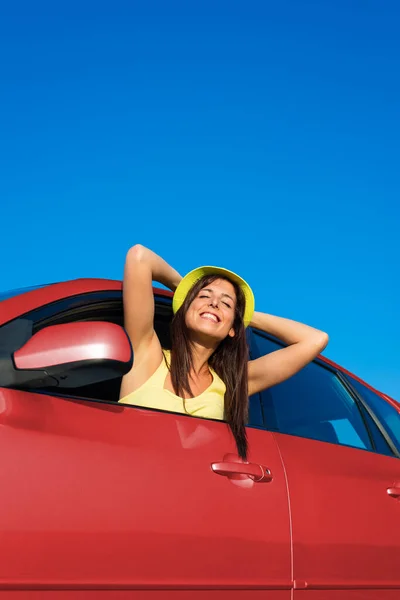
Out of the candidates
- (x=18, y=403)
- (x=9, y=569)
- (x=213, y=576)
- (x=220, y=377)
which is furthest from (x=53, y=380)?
(x=220, y=377)

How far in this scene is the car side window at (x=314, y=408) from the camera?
2998 millimetres

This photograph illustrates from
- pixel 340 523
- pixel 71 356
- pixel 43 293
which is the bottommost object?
pixel 340 523

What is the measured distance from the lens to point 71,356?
1.90 m

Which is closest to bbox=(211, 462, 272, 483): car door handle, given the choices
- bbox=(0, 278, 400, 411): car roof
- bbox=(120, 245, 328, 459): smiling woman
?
bbox=(120, 245, 328, 459): smiling woman

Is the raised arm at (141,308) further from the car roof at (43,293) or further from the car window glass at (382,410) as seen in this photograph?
the car window glass at (382,410)

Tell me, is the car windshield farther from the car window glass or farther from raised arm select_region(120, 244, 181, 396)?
the car window glass

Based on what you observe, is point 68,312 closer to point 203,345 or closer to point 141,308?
point 141,308

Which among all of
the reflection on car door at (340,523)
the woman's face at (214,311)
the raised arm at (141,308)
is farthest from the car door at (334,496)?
the raised arm at (141,308)

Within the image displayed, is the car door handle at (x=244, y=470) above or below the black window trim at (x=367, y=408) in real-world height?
below

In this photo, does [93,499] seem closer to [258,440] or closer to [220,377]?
[258,440]

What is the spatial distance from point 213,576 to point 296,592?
44 cm

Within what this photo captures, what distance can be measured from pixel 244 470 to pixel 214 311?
35.0 inches

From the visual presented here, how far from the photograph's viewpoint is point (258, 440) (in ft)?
8.75

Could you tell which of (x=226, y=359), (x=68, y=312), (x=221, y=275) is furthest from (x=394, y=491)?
(x=68, y=312)
